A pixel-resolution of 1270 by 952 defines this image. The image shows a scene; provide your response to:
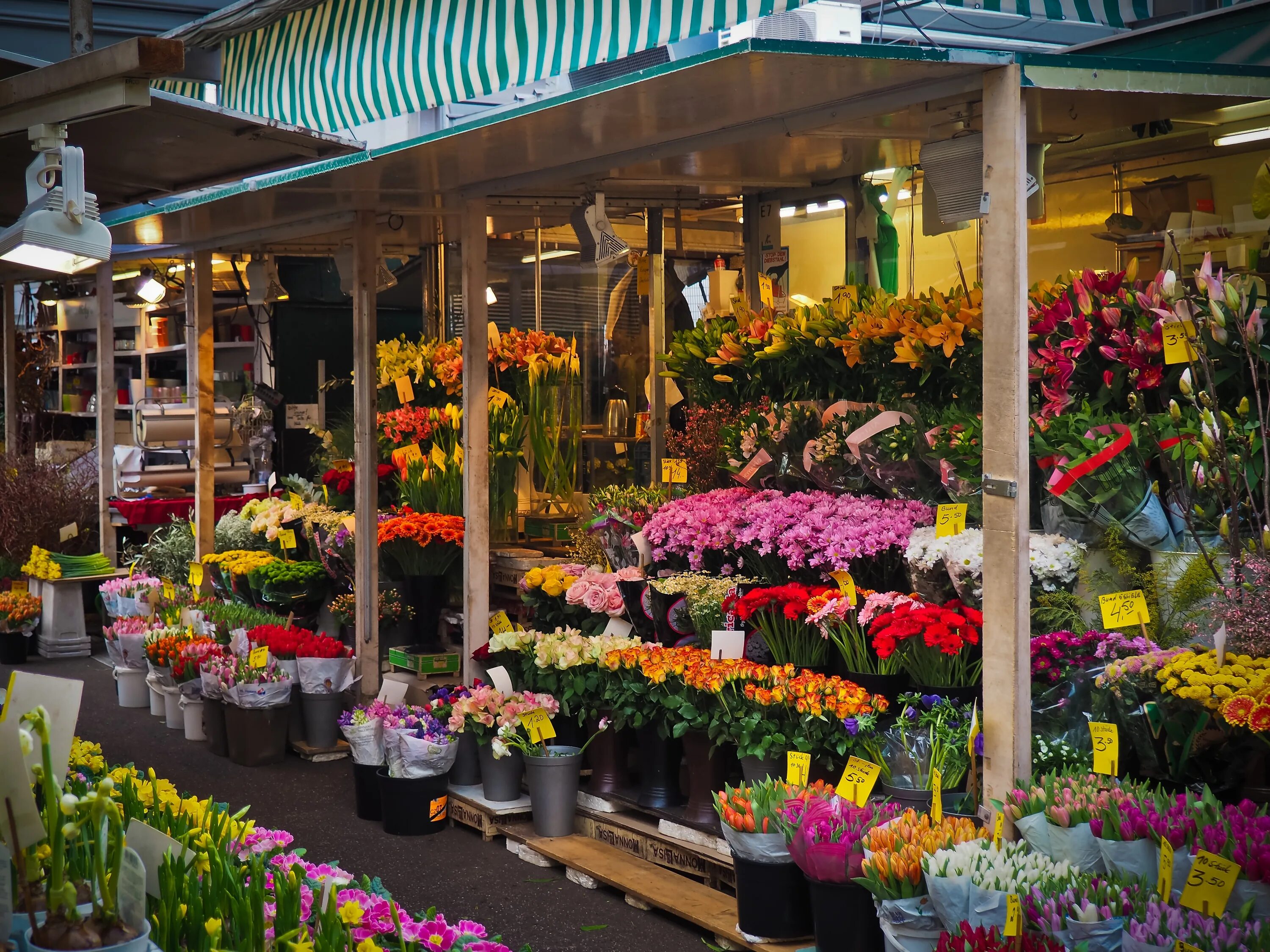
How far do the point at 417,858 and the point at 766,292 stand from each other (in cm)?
284

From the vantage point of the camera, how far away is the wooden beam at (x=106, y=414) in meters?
8.14

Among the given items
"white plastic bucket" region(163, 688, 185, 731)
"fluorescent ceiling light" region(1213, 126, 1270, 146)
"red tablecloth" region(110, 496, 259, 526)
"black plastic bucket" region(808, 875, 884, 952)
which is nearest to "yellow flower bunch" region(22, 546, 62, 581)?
"red tablecloth" region(110, 496, 259, 526)

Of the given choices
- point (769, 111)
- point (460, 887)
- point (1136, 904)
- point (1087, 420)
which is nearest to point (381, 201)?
point (769, 111)

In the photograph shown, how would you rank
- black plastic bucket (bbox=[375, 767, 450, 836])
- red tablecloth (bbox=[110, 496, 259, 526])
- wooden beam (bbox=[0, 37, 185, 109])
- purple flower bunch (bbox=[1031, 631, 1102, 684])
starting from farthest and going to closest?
red tablecloth (bbox=[110, 496, 259, 526]) < black plastic bucket (bbox=[375, 767, 450, 836]) < purple flower bunch (bbox=[1031, 631, 1102, 684]) < wooden beam (bbox=[0, 37, 185, 109])

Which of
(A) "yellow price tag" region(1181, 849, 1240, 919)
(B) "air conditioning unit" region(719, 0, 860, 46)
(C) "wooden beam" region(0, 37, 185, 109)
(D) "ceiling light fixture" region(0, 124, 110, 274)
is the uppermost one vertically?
(B) "air conditioning unit" region(719, 0, 860, 46)

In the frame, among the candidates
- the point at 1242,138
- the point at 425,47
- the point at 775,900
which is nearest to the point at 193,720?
the point at 425,47

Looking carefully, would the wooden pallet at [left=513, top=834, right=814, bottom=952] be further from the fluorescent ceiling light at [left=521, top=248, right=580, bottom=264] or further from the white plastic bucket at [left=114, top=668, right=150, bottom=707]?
the fluorescent ceiling light at [left=521, top=248, right=580, bottom=264]

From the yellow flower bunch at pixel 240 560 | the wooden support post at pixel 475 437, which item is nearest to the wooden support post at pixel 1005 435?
the wooden support post at pixel 475 437

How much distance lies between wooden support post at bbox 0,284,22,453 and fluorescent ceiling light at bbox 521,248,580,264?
4.20 m

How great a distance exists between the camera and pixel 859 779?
3.33 m

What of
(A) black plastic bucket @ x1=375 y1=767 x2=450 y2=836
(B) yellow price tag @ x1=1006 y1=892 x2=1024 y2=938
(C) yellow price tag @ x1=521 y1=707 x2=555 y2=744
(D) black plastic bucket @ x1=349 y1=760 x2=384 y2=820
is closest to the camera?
(B) yellow price tag @ x1=1006 y1=892 x2=1024 y2=938

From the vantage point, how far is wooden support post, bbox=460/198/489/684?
5.03m

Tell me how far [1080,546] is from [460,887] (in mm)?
2157

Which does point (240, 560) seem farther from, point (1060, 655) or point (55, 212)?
point (1060, 655)
